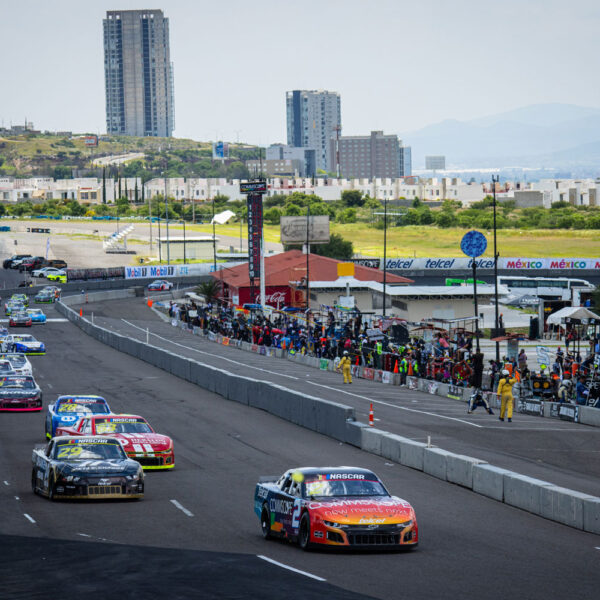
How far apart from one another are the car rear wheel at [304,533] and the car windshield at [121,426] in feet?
31.0

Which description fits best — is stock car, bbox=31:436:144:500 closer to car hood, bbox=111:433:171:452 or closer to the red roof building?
car hood, bbox=111:433:171:452

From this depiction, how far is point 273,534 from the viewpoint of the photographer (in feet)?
50.6

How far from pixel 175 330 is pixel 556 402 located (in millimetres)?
42952

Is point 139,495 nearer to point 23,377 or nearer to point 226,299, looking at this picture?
point 23,377

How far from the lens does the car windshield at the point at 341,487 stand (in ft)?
48.6

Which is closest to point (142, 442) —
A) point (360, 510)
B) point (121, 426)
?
point (121, 426)

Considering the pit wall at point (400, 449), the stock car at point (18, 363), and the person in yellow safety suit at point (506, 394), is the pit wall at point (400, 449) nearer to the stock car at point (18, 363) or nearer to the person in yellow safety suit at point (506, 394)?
the person in yellow safety suit at point (506, 394)

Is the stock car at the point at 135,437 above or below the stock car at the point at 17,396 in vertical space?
above

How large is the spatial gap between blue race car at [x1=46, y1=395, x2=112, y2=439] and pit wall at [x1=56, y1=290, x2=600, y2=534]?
19.6 ft

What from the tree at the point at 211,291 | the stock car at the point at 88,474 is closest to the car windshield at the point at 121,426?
the stock car at the point at 88,474

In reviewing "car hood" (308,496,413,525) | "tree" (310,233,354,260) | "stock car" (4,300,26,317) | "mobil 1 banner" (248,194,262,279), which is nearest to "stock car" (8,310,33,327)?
"stock car" (4,300,26,317)

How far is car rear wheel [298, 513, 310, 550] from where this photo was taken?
14367 millimetres

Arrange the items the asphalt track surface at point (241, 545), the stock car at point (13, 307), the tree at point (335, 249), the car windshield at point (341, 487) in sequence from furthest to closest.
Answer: the tree at point (335, 249) → the stock car at point (13, 307) → the car windshield at point (341, 487) → the asphalt track surface at point (241, 545)

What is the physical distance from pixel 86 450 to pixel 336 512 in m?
6.49
